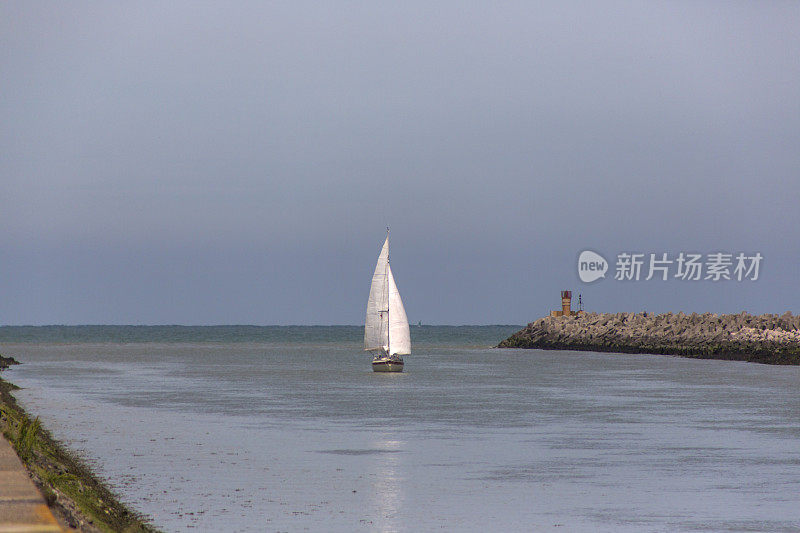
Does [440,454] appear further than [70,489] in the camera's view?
Yes

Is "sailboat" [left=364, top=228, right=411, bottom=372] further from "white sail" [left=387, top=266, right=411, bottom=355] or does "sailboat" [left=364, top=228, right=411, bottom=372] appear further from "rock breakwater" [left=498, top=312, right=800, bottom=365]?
"rock breakwater" [left=498, top=312, right=800, bottom=365]

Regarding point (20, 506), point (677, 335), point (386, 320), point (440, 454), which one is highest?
point (386, 320)

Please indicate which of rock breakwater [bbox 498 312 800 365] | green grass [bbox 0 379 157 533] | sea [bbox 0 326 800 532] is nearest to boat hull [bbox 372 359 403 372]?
sea [bbox 0 326 800 532]

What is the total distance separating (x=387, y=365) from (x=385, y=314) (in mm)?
2614

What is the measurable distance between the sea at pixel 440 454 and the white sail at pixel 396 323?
11578 mm

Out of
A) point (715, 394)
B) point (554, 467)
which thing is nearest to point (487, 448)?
point (554, 467)

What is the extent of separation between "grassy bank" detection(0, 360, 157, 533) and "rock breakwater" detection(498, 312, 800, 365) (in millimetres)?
57282

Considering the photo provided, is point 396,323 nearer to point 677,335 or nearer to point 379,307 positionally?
point 379,307

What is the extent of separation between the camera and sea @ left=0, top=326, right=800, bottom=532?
14633 millimetres

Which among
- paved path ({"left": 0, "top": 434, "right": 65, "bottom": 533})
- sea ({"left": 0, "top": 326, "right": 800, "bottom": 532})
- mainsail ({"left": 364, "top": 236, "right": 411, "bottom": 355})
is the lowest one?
sea ({"left": 0, "top": 326, "right": 800, "bottom": 532})

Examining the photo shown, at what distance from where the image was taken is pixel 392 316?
5497 cm

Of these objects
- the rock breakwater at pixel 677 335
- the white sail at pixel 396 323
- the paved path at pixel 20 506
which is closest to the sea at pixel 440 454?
the paved path at pixel 20 506

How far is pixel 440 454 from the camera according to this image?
68.8 ft

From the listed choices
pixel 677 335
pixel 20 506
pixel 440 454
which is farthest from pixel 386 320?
pixel 20 506
